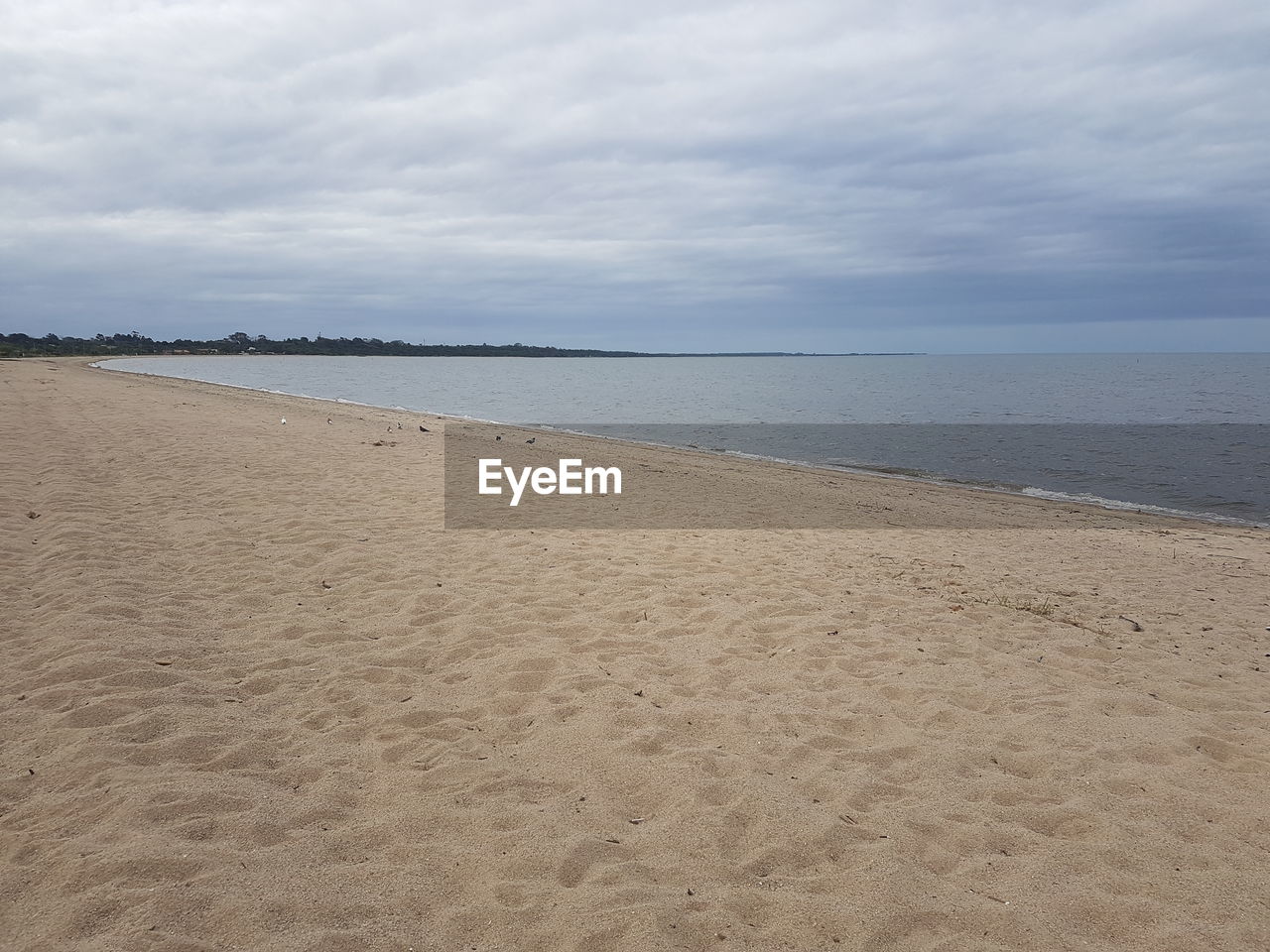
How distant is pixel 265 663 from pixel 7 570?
9.98 feet

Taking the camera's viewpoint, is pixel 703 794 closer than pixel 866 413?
Yes

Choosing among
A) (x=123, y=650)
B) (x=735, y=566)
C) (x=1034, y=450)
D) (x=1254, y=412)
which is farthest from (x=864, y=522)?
(x=1254, y=412)

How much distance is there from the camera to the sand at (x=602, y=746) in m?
2.96

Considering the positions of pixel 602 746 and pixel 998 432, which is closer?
pixel 602 746

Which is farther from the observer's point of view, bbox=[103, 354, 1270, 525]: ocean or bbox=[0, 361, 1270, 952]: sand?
bbox=[103, 354, 1270, 525]: ocean

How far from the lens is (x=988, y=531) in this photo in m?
11.2

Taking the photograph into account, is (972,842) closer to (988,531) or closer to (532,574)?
(532,574)

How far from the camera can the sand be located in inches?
116

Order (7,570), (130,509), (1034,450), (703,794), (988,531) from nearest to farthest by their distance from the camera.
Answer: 1. (703,794)
2. (7,570)
3. (130,509)
4. (988,531)
5. (1034,450)

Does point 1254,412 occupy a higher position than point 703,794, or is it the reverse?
point 1254,412

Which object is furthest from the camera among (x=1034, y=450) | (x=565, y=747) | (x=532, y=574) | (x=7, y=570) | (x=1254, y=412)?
(x=1254, y=412)

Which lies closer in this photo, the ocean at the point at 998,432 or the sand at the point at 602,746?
the sand at the point at 602,746

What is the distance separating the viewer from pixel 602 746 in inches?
169

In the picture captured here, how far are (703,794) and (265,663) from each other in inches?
122
